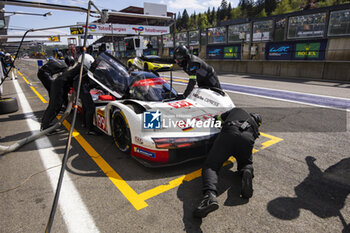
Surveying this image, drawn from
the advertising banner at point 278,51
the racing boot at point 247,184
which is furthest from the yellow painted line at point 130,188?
the advertising banner at point 278,51

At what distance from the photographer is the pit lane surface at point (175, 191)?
2.22 meters

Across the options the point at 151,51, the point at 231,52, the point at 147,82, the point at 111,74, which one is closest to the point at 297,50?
the point at 231,52

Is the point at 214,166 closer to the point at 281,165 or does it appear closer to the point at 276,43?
the point at 281,165

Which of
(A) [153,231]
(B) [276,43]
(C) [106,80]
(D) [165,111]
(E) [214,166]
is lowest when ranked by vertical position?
(A) [153,231]

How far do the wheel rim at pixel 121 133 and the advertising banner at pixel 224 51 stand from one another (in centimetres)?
1533

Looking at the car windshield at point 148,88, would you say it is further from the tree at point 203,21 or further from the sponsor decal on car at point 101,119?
the tree at point 203,21

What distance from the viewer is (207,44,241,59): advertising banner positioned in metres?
17.2

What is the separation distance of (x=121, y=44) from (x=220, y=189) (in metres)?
42.6

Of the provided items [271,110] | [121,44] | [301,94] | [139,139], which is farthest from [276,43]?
[121,44]

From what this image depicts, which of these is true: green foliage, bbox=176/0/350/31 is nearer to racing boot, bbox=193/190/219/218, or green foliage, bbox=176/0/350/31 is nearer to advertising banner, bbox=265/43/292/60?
advertising banner, bbox=265/43/292/60

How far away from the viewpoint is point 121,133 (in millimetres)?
3711

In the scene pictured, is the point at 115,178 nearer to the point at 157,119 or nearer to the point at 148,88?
the point at 157,119

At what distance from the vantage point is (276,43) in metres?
15.0

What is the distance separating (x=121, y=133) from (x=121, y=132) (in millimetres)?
17
